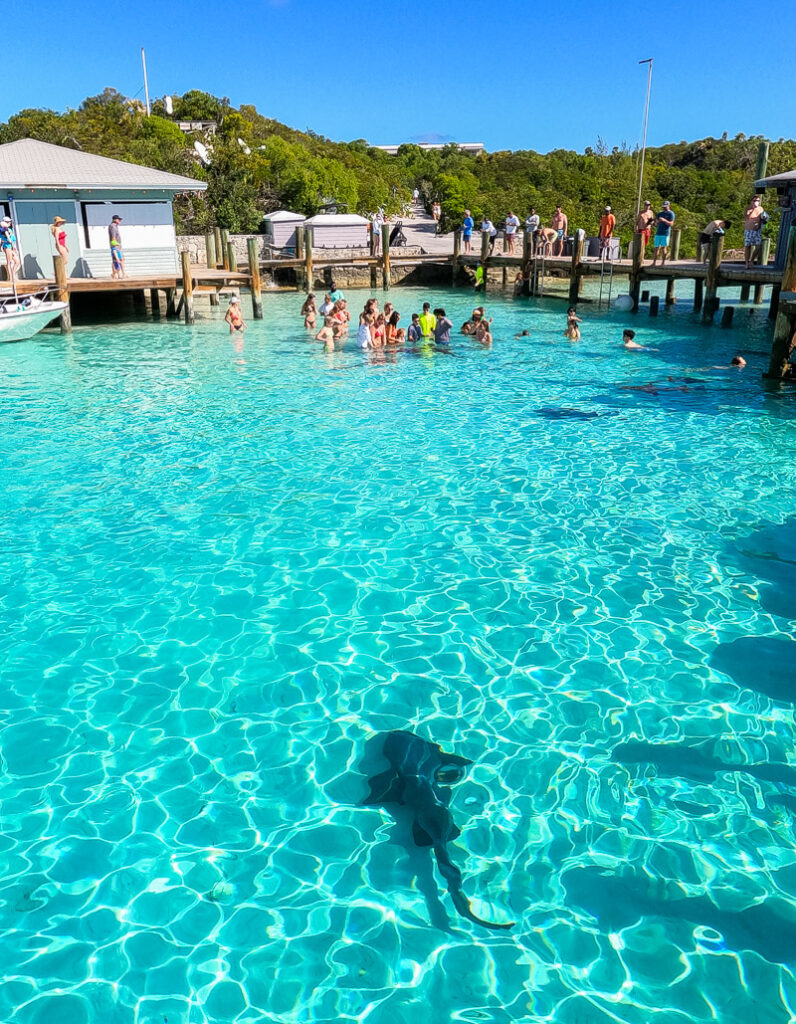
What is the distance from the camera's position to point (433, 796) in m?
4.55

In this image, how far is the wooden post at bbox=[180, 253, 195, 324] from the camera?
2200cm

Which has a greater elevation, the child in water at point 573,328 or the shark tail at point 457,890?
the child in water at point 573,328

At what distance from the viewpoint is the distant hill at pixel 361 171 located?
1549 inches

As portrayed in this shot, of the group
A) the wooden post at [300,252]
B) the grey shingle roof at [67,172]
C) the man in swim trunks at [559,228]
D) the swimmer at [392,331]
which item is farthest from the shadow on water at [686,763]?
the wooden post at [300,252]

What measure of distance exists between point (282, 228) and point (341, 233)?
2667 millimetres

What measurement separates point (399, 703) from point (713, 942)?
242cm

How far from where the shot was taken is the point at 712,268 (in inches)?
854

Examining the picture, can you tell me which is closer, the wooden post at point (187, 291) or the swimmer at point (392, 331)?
the swimmer at point (392, 331)

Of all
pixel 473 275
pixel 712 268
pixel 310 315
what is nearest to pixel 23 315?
pixel 310 315

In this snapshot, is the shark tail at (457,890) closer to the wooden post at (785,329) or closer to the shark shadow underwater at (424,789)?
the shark shadow underwater at (424,789)

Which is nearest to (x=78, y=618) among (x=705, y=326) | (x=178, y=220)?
(x=705, y=326)

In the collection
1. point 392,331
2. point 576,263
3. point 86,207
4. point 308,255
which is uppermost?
point 86,207

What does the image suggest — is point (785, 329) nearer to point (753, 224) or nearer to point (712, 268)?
point (712, 268)

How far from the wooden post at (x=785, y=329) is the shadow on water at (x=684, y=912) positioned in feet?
43.0
